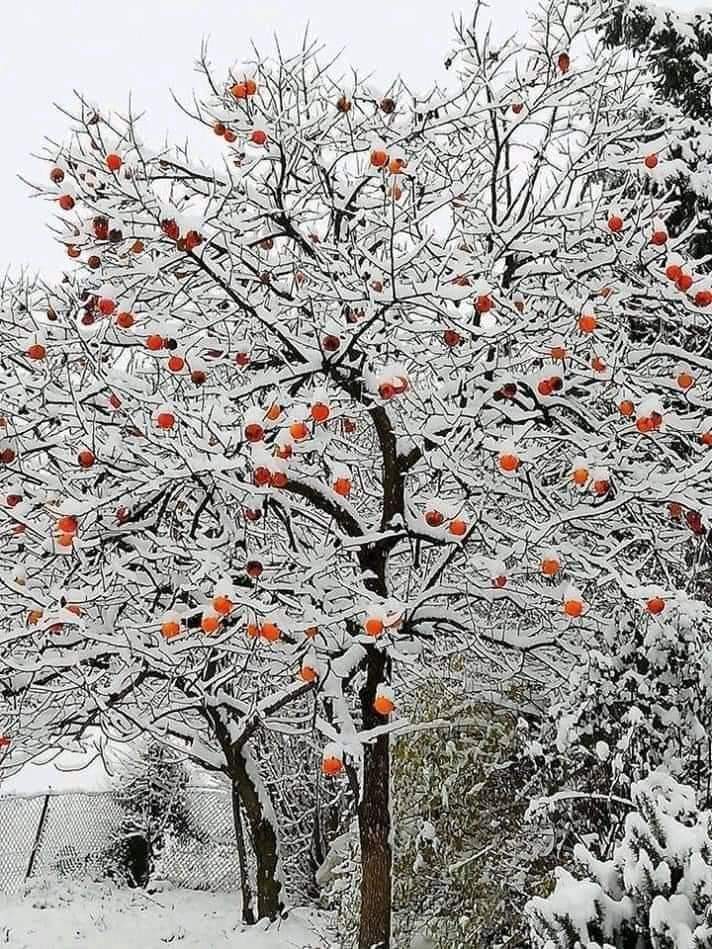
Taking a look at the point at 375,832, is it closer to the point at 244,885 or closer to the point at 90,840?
the point at 244,885

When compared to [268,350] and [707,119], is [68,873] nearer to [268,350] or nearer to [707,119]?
[268,350]

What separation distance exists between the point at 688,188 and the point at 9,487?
5.20m

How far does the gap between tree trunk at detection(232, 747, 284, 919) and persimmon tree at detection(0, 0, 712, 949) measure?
7.95ft

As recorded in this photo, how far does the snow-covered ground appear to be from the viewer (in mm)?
6926

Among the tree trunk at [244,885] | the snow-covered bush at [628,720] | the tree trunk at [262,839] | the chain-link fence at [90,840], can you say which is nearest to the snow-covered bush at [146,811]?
the chain-link fence at [90,840]

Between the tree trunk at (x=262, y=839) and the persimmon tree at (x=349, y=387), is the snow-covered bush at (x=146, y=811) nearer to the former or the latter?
the tree trunk at (x=262, y=839)

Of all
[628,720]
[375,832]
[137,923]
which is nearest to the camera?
[628,720]

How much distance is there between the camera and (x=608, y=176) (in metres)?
6.46

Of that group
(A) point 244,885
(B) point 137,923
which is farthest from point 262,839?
(B) point 137,923

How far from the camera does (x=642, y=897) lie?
2281 millimetres

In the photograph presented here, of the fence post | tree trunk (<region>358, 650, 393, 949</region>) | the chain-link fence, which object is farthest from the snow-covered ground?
tree trunk (<region>358, 650, 393, 949</region>)

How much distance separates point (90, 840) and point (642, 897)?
31.5 ft

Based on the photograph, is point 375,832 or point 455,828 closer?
point 375,832

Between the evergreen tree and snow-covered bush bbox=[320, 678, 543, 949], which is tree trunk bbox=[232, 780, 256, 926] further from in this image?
the evergreen tree
